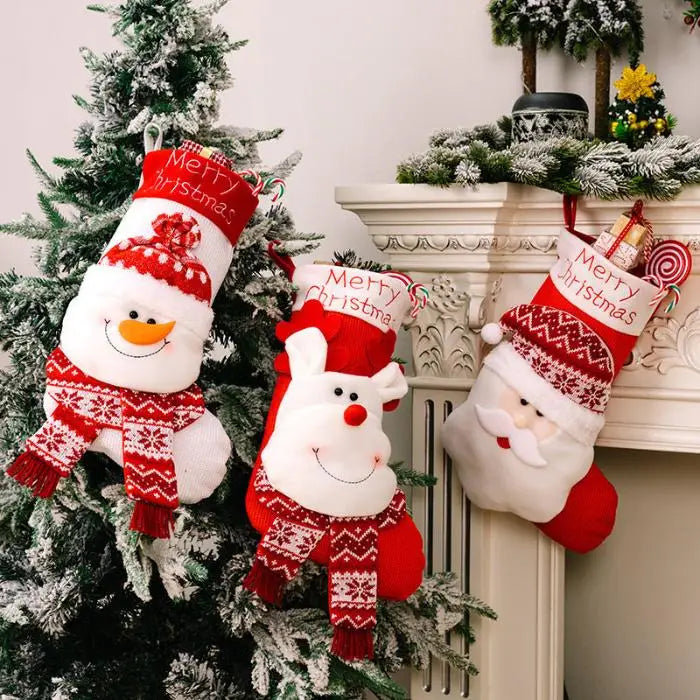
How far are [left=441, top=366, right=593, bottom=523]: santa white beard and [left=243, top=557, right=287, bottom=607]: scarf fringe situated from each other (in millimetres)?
427

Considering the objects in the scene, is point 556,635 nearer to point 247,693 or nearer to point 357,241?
point 247,693

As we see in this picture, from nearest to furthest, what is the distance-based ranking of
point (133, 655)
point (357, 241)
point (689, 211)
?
point (133, 655), point (689, 211), point (357, 241)

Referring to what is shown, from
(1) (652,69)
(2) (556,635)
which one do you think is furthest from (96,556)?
(1) (652,69)

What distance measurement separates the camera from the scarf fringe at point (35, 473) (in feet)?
4.15

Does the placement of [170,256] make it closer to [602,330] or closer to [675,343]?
[602,330]

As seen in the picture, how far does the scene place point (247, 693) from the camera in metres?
1.46

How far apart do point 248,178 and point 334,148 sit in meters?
0.65

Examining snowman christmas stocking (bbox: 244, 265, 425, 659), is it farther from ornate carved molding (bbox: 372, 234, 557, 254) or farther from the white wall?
the white wall

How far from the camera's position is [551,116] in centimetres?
163

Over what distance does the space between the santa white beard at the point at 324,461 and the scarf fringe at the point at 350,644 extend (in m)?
0.16

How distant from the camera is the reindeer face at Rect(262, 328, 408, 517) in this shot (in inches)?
52.6

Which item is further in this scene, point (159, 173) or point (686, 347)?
point (686, 347)

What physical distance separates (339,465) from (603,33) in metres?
0.90

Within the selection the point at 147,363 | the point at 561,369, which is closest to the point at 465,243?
the point at 561,369
